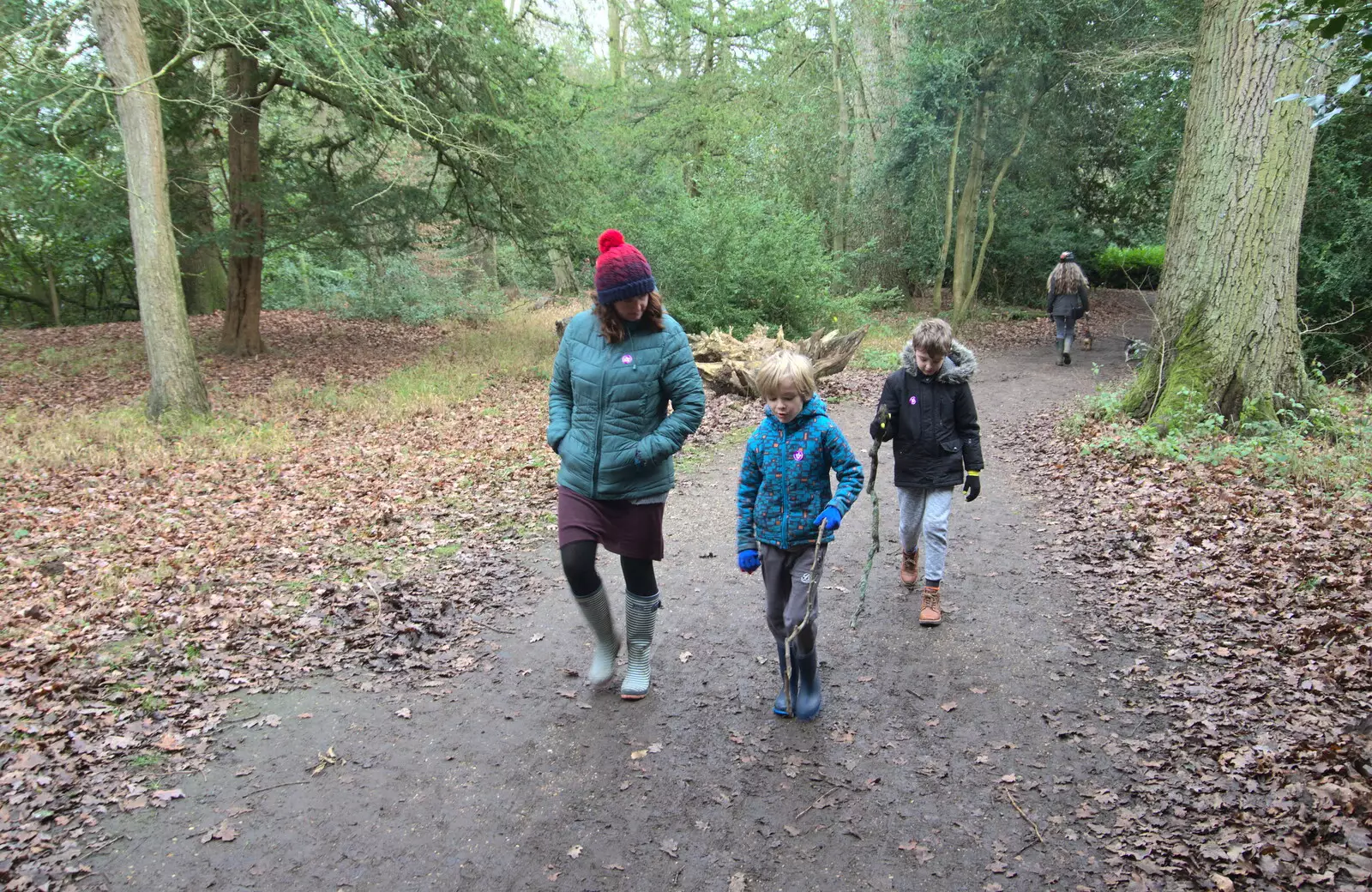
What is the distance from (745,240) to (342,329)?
35.5 feet

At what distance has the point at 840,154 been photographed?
22719 millimetres

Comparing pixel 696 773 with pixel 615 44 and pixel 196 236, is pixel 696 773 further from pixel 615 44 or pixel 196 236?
pixel 615 44

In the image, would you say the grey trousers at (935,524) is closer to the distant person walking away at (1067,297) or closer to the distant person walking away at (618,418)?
the distant person walking away at (618,418)

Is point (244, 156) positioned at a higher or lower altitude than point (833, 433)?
higher

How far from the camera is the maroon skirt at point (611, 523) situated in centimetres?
411

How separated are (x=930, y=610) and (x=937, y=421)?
1257 mm

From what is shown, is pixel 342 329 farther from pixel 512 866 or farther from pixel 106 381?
pixel 512 866

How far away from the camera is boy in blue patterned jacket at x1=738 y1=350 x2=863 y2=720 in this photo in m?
3.87

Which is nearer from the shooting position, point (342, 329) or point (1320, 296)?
point (1320, 296)

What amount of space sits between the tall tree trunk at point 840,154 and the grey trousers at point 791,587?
19088 mm

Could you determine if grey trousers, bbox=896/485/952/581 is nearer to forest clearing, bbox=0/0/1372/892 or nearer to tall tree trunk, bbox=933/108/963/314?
forest clearing, bbox=0/0/1372/892

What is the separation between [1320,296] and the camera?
13.3m

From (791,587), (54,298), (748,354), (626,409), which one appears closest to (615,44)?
(748,354)

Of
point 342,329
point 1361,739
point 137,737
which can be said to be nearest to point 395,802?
point 137,737
